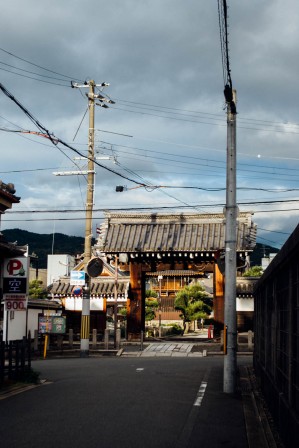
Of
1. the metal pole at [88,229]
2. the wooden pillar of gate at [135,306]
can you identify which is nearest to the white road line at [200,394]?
the metal pole at [88,229]

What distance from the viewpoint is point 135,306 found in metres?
34.8

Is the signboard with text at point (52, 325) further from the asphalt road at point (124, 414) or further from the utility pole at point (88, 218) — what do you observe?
the asphalt road at point (124, 414)

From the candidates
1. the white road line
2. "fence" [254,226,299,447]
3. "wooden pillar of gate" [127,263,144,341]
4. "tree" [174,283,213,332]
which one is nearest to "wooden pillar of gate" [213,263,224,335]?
"wooden pillar of gate" [127,263,144,341]

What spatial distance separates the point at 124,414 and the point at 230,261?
5.70 meters

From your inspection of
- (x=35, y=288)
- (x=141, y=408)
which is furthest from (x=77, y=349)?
(x=35, y=288)

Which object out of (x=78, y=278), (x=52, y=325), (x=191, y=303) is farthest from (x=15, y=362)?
(x=191, y=303)

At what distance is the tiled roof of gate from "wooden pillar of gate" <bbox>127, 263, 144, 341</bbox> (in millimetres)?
1691

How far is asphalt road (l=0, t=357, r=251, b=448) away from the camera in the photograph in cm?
897

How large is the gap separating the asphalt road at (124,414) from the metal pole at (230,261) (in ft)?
2.22

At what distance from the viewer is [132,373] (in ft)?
63.7

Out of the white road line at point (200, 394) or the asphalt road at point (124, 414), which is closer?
the asphalt road at point (124, 414)

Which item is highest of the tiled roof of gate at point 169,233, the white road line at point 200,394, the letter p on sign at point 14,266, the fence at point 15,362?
the tiled roof of gate at point 169,233

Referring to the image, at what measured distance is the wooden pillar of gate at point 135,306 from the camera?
34.8 m

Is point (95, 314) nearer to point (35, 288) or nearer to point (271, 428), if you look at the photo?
point (35, 288)
